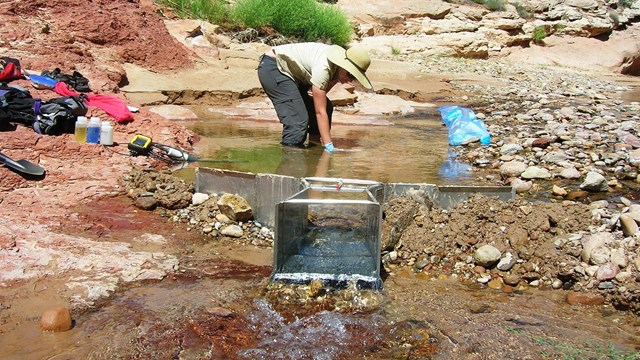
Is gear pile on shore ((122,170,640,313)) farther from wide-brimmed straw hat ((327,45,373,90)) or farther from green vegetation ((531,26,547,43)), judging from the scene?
green vegetation ((531,26,547,43))

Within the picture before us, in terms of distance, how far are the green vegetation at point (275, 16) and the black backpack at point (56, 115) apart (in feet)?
23.0

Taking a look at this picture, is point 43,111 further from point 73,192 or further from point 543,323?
point 543,323

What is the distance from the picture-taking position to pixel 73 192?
443cm

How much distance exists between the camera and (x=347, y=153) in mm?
6203

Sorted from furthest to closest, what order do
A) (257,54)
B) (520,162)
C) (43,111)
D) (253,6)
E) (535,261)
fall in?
(253,6) < (257,54) < (520,162) < (43,111) < (535,261)

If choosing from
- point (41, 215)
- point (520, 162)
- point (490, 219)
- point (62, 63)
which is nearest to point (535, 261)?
point (490, 219)

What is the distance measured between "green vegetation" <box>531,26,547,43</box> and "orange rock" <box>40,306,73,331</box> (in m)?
18.6

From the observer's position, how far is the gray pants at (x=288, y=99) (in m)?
5.94

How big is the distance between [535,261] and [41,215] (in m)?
3.01

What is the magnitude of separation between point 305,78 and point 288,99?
10.3 inches

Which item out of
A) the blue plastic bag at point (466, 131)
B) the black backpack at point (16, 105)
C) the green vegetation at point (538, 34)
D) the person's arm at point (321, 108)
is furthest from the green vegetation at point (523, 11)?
the black backpack at point (16, 105)

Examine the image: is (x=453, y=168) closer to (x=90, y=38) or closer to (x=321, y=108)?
(x=321, y=108)

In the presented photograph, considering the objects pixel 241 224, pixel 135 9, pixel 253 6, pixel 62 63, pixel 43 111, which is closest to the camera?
pixel 241 224

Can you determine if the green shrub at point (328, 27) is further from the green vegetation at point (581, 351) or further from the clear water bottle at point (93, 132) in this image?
the green vegetation at point (581, 351)
